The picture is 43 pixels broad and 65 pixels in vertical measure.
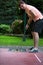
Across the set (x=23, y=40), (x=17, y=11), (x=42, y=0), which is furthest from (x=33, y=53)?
(x=17, y=11)

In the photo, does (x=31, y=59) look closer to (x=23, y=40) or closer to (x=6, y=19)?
(x=23, y=40)

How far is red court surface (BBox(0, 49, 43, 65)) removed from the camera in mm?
6789

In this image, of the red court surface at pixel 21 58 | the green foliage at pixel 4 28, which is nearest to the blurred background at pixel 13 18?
the green foliage at pixel 4 28

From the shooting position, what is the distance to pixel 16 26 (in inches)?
570

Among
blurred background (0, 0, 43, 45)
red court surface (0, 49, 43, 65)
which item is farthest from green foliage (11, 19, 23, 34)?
red court surface (0, 49, 43, 65)

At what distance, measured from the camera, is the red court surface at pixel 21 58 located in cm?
679

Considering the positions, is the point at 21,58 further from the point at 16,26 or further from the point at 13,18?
the point at 16,26

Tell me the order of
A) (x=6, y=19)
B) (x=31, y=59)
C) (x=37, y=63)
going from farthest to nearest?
(x=6, y=19) < (x=31, y=59) < (x=37, y=63)

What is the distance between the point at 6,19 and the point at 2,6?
59cm

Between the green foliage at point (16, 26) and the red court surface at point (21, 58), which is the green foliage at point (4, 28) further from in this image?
the red court surface at point (21, 58)

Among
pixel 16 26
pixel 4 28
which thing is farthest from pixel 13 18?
pixel 4 28

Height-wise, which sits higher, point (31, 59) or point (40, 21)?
point (40, 21)

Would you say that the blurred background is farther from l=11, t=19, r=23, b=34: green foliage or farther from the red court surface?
the red court surface

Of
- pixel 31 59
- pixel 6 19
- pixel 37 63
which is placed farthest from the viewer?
pixel 6 19
